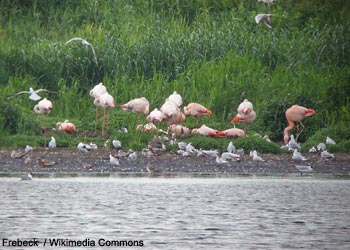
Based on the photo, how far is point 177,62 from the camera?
18.7 m

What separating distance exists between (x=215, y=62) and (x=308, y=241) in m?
10.8

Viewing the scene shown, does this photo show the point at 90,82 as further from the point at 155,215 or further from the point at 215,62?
the point at 155,215

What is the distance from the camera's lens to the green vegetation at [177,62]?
16.6 metres

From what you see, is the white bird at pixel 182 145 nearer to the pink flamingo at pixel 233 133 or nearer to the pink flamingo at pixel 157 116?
the pink flamingo at pixel 157 116

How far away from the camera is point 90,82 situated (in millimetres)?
18500

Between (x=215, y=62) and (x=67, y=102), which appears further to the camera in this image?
(x=215, y=62)

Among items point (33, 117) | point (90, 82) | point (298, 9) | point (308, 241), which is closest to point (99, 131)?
point (33, 117)

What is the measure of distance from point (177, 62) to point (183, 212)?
9.07m

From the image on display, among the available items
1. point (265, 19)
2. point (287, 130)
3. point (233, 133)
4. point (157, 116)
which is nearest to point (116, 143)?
point (157, 116)

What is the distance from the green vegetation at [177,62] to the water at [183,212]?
345 centimetres

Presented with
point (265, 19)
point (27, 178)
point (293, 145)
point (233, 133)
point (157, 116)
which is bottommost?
point (27, 178)

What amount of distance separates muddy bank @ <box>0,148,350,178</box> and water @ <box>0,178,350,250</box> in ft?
2.23

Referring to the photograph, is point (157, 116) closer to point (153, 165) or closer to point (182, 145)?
point (182, 145)

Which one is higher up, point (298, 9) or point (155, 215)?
point (298, 9)
